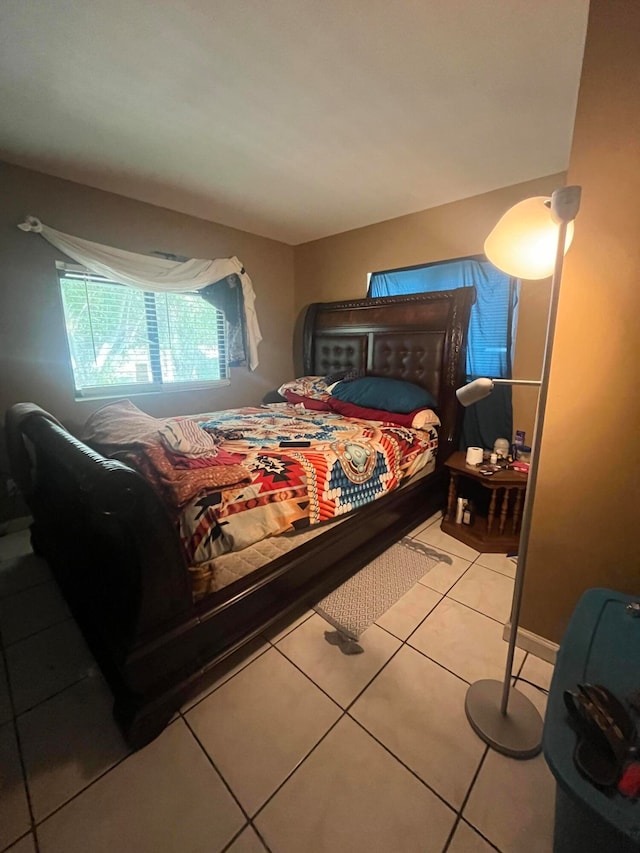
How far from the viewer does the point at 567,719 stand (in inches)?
30.0

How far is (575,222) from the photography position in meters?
1.18

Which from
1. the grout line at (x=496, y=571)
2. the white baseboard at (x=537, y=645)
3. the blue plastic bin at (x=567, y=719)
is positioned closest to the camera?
the blue plastic bin at (x=567, y=719)

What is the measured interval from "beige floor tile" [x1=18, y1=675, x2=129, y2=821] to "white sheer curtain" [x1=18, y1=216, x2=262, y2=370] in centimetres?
259

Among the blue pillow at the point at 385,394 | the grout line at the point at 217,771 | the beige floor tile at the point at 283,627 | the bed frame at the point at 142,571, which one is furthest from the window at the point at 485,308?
the grout line at the point at 217,771

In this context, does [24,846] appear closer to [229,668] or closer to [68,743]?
[68,743]

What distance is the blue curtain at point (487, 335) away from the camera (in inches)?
98.0

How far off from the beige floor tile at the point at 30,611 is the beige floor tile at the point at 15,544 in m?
0.48

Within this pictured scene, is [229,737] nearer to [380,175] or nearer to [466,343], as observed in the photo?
[466,343]

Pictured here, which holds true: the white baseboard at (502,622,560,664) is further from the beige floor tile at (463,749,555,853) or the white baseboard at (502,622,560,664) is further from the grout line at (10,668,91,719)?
the grout line at (10,668,91,719)

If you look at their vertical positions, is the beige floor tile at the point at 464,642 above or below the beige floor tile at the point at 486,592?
below

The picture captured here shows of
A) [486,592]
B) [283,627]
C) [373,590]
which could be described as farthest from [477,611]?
[283,627]

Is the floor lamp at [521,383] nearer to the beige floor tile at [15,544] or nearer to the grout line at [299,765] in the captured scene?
the grout line at [299,765]

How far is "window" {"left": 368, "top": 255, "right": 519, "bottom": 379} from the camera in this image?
97.7 inches

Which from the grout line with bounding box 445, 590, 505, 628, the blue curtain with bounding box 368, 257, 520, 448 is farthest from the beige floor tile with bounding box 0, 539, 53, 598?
the blue curtain with bounding box 368, 257, 520, 448
